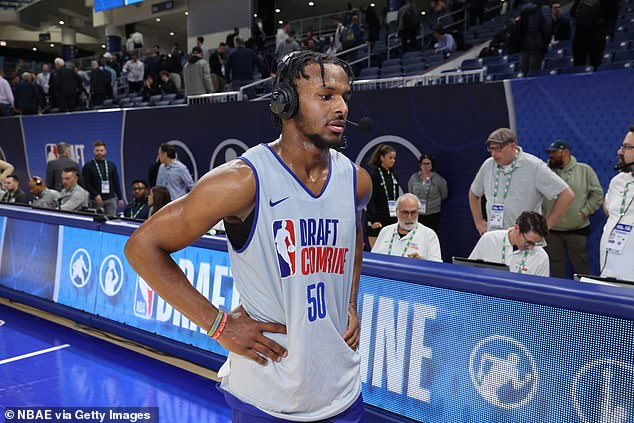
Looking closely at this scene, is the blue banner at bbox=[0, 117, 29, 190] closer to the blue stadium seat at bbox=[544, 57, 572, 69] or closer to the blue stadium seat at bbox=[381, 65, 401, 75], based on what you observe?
the blue stadium seat at bbox=[381, 65, 401, 75]

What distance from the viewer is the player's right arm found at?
5.65 ft

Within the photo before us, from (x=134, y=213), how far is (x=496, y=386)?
18.4 feet

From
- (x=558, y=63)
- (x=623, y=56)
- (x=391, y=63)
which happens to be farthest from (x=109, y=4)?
(x=623, y=56)

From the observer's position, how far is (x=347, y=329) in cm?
199

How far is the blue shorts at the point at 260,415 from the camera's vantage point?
183cm

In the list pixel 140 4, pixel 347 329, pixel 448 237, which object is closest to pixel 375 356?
→ pixel 347 329

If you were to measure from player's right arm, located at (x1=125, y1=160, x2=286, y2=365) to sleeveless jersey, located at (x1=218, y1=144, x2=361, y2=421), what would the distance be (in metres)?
0.04

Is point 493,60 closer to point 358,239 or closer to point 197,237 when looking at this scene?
point 358,239

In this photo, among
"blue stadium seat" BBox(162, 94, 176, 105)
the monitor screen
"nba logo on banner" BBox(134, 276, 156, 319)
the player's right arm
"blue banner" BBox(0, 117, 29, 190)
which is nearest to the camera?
the player's right arm

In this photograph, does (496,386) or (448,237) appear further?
(448,237)

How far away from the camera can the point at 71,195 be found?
809 cm

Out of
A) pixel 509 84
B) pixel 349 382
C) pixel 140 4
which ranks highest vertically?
pixel 140 4

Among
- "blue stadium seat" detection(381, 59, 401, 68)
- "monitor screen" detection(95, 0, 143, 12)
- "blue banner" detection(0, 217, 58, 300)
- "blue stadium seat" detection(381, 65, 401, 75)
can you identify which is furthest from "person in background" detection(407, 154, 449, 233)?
"monitor screen" detection(95, 0, 143, 12)

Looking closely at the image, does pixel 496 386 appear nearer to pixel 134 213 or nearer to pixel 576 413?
pixel 576 413
